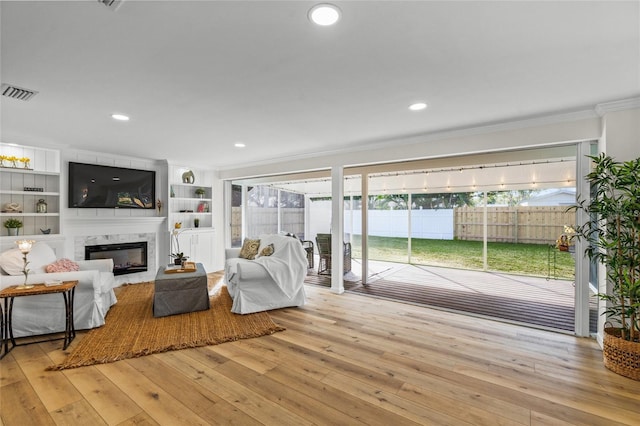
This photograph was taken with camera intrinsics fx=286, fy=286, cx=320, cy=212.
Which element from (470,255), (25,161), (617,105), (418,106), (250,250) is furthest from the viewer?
(470,255)

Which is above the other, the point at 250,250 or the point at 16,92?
the point at 16,92

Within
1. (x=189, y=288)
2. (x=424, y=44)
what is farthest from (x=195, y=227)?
(x=424, y=44)

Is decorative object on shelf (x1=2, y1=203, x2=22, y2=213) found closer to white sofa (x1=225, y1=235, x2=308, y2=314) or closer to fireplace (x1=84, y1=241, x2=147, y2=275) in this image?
fireplace (x1=84, y1=241, x2=147, y2=275)

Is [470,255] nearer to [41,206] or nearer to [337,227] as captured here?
[337,227]

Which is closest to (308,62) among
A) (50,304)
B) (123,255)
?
(50,304)

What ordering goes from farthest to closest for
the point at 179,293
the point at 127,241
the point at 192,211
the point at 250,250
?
the point at 192,211
the point at 127,241
the point at 250,250
the point at 179,293

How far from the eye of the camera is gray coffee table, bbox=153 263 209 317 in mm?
3596

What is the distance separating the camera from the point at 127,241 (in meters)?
5.39

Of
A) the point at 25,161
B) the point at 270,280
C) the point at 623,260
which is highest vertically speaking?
the point at 25,161

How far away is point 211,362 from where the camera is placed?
8.37 feet

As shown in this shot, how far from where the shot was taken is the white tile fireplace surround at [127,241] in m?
4.83

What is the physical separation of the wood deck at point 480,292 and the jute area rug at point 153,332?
2.00 m

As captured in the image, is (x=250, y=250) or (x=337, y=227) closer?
(x=250, y=250)

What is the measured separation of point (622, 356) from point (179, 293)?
178 inches
